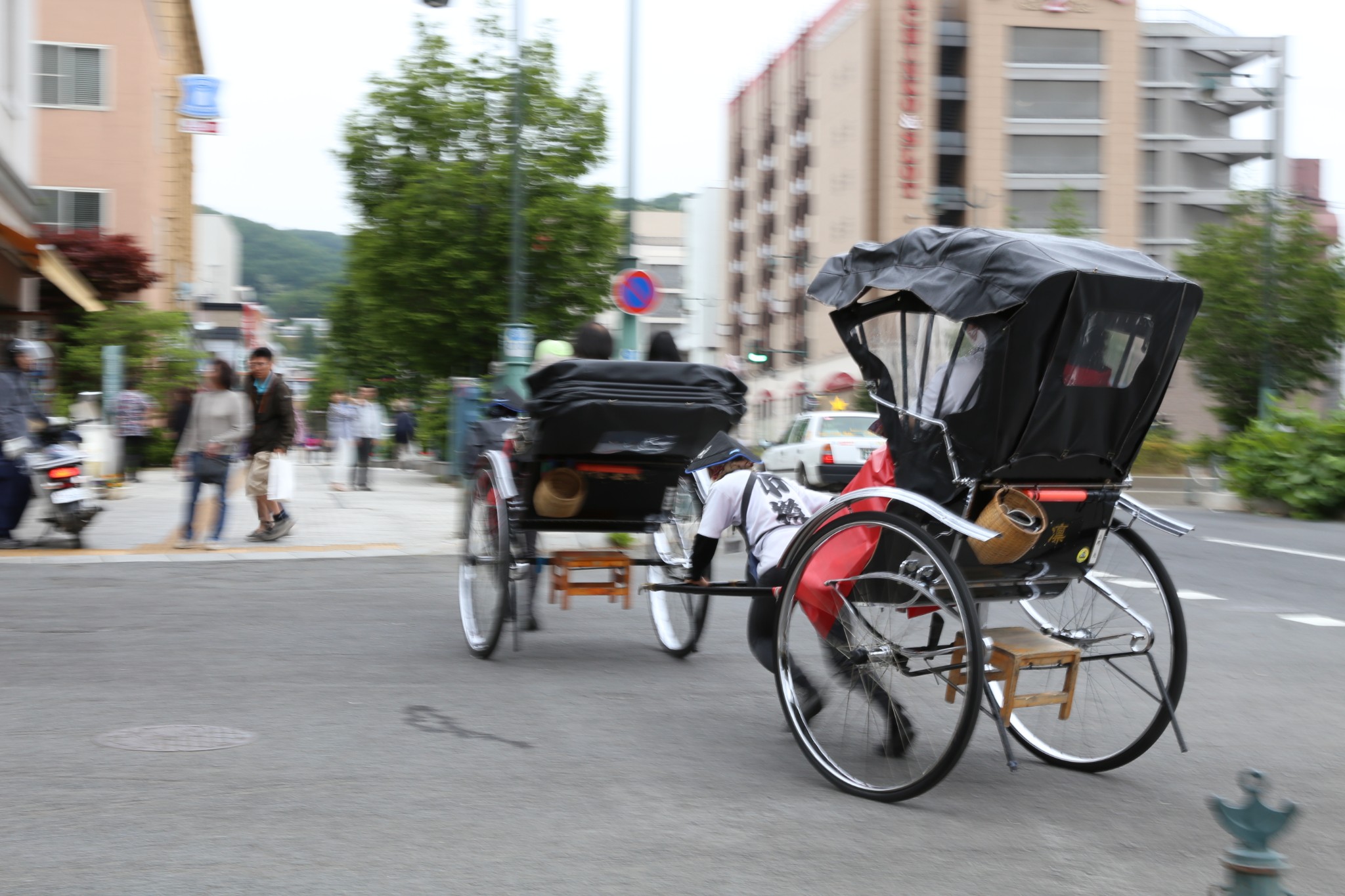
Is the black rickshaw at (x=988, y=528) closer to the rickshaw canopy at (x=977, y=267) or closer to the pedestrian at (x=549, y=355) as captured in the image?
the rickshaw canopy at (x=977, y=267)

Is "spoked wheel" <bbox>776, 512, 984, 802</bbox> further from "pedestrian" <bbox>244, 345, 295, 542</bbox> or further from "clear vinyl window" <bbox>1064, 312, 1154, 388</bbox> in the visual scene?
"pedestrian" <bbox>244, 345, 295, 542</bbox>

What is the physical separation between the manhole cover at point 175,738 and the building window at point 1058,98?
211 feet

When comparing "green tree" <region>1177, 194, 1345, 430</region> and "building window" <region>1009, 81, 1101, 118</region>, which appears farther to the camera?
"building window" <region>1009, 81, 1101, 118</region>

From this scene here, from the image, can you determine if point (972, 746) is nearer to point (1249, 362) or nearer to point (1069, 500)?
point (1069, 500)

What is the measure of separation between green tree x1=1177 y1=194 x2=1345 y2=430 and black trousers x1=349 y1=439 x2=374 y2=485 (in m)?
21.2

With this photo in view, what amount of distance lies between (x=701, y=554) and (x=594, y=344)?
202cm

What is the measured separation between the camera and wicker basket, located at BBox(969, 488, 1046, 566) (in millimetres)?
4703

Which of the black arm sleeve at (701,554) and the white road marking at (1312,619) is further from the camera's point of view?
the white road marking at (1312,619)

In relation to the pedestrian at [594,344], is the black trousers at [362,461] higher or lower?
lower

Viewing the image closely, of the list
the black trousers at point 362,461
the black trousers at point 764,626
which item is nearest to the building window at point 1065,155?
the black trousers at point 362,461

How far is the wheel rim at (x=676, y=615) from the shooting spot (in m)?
7.58

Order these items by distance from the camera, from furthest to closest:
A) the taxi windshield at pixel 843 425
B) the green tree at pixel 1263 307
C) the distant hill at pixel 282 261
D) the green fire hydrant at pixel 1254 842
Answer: the distant hill at pixel 282 261, the green tree at pixel 1263 307, the taxi windshield at pixel 843 425, the green fire hydrant at pixel 1254 842

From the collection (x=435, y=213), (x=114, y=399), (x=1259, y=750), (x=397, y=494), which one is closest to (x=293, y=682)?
(x=1259, y=750)

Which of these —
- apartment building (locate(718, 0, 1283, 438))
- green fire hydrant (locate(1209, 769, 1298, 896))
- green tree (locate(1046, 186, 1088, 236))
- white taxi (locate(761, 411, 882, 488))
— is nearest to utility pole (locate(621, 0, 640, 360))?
white taxi (locate(761, 411, 882, 488))
